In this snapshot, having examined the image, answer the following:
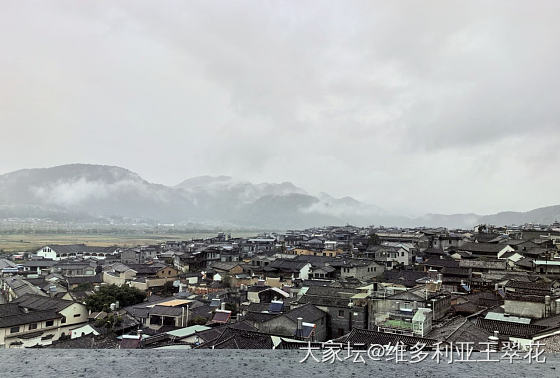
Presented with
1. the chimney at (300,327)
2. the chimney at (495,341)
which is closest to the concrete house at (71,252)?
the chimney at (300,327)

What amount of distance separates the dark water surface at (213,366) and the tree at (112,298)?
30.8 metres

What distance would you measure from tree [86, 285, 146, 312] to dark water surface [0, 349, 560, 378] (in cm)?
3076

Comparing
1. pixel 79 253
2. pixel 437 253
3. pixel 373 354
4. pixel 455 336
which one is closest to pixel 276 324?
pixel 455 336

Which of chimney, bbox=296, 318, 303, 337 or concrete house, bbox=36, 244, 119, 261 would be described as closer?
chimney, bbox=296, 318, 303, 337

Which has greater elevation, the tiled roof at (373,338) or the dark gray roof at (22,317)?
the tiled roof at (373,338)

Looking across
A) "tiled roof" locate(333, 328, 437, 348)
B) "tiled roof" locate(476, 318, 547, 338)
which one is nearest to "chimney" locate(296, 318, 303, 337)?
"tiled roof" locate(333, 328, 437, 348)

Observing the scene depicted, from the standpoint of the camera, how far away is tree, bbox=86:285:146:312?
30828mm

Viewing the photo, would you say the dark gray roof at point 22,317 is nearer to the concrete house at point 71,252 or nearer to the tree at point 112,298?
the tree at point 112,298

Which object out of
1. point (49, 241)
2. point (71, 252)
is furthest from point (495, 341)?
point (49, 241)

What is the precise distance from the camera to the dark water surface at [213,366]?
310 centimetres

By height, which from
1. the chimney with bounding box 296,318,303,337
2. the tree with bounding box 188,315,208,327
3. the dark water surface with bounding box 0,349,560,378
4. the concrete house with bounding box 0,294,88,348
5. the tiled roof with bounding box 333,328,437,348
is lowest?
the concrete house with bounding box 0,294,88,348

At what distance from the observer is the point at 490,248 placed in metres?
42.0

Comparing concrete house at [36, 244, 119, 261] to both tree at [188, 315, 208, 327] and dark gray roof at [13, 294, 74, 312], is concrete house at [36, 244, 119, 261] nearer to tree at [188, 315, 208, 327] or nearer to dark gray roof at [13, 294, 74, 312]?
dark gray roof at [13, 294, 74, 312]

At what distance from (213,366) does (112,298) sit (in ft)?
106
